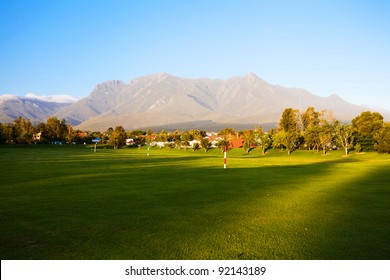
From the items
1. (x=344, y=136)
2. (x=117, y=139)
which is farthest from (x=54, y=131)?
(x=344, y=136)

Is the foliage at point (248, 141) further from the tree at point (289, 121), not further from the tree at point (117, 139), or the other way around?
the tree at point (117, 139)

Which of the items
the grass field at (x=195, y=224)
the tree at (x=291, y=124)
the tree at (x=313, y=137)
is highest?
the tree at (x=291, y=124)

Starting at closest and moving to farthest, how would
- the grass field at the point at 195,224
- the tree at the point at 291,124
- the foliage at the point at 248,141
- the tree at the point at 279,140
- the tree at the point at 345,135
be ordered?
the grass field at the point at 195,224 < the tree at the point at 345,135 < the tree at the point at 279,140 < the tree at the point at 291,124 < the foliage at the point at 248,141

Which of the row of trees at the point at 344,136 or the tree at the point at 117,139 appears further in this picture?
the tree at the point at 117,139

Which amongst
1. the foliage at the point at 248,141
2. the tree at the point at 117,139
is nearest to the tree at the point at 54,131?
the tree at the point at 117,139

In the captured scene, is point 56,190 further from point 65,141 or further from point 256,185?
point 65,141

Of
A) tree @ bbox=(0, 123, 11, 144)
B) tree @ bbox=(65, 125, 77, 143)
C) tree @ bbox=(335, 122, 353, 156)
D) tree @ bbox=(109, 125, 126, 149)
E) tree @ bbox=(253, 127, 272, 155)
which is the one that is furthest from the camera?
tree @ bbox=(65, 125, 77, 143)

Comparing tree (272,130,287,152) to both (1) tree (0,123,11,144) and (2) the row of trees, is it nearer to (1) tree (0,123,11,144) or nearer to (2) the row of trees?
(2) the row of trees

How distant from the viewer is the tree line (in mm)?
87875

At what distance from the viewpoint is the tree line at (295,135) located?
8788cm

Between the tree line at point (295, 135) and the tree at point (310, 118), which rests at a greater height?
the tree at point (310, 118)

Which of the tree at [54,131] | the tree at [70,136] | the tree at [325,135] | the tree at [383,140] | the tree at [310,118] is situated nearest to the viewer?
the tree at [383,140]

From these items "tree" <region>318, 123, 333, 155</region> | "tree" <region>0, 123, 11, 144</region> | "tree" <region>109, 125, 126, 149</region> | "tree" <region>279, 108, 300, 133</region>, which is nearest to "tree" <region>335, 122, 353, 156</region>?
"tree" <region>318, 123, 333, 155</region>

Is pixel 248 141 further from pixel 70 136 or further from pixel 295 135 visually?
pixel 70 136
